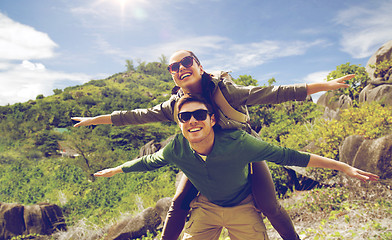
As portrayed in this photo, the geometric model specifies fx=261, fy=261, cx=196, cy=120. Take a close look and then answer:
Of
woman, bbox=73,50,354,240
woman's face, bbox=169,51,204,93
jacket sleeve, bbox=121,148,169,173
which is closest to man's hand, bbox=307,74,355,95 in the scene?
woman, bbox=73,50,354,240

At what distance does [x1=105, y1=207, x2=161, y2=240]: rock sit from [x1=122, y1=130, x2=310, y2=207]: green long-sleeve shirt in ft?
16.5

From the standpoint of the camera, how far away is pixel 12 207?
29.7ft

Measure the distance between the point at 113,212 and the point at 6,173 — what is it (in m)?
12.2

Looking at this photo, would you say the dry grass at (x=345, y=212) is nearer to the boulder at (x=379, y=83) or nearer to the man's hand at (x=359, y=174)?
the man's hand at (x=359, y=174)

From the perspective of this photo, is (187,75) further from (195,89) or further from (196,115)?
(196,115)

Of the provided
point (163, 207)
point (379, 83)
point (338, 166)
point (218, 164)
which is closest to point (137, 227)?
point (163, 207)

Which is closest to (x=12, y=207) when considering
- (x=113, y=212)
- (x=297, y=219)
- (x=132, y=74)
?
(x=113, y=212)

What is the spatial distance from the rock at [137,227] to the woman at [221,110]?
4600 mm

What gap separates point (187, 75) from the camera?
2211 millimetres

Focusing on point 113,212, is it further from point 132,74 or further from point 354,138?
point 132,74

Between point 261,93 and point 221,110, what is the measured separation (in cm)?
36

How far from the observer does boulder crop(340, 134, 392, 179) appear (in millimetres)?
5273

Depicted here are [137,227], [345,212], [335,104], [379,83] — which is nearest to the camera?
[345,212]

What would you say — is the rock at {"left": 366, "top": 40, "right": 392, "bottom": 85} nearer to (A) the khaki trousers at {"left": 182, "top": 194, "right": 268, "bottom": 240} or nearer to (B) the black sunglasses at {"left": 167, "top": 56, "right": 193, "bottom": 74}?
(A) the khaki trousers at {"left": 182, "top": 194, "right": 268, "bottom": 240}
